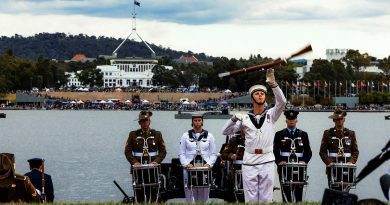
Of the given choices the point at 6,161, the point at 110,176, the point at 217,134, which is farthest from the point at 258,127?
the point at 217,134

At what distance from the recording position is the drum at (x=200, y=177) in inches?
821

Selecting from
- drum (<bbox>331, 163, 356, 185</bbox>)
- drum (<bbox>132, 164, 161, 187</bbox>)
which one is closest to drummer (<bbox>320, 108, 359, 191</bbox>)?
drum (<bbox>331, 163, 356, 185</bbox>)

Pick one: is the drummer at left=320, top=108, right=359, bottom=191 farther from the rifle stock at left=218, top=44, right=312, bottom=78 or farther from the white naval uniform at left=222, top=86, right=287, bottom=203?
the rifle stock at left=218, top=44, right=312, bottom=78

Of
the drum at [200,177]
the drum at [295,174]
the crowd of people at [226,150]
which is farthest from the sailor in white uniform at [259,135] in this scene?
the drum at [200,177]

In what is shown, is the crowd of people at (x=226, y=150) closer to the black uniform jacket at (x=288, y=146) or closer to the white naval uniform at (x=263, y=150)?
the black uniform jacket at (x=288, y=146)

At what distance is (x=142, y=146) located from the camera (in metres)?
21.2

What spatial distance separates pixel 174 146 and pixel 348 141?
62.4 m

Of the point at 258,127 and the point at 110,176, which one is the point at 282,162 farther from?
the point at 110,176

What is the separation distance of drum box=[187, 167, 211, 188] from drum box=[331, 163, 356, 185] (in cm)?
235

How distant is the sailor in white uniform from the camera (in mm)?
18141

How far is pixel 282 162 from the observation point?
20.8 m

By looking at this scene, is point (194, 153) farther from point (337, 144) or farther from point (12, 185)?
point (12, 185)

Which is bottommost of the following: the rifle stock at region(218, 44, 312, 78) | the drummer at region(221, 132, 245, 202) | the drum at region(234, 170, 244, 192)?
the drum at region(234, 170, 244, 192)

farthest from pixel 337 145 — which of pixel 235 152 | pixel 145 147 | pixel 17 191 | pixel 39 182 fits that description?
pixel 17 191
